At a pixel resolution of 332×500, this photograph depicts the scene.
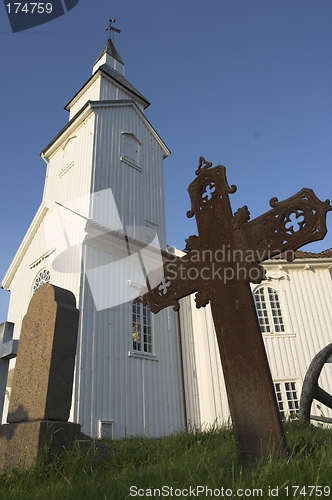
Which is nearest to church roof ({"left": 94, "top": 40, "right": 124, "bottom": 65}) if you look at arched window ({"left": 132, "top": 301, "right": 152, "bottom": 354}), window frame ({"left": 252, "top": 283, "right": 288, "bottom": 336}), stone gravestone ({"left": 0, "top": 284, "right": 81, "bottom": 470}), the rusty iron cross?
window frame ({"left": 252, "top": 283, "right": 288, "bottom": 336})

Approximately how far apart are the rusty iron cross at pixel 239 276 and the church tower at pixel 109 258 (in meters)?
6.61

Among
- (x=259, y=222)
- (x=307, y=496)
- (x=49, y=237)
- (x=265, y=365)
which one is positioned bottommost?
(x=307, y=496)

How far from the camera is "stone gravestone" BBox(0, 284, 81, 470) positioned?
12.8ft

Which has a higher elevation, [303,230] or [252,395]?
[303,230]

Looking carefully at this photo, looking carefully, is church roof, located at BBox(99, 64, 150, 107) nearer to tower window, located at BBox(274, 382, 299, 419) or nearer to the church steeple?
the church steeple

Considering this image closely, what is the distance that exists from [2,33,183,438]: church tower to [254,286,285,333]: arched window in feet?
12.7

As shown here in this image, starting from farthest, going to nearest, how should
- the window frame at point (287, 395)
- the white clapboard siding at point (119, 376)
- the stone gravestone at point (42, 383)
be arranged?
the window frame at point (287, 395)
the white clapboard siding at point (119, 376)
the stone gravestone at point (42, 383)

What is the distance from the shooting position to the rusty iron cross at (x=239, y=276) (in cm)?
329

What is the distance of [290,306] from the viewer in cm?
1515

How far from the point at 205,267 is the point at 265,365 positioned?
3.86 ft

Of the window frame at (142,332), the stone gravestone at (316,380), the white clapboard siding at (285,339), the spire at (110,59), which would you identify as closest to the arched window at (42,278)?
the window frame at (142,332)

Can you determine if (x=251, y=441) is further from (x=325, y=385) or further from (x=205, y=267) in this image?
(x=325, y=385)

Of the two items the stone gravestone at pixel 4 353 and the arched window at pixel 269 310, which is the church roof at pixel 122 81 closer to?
the arched window at pixel 269 310

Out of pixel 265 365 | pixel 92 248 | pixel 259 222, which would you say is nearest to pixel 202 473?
pixel 265 365
